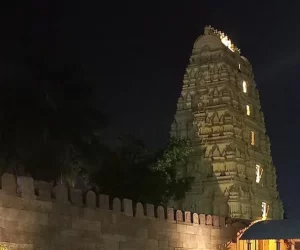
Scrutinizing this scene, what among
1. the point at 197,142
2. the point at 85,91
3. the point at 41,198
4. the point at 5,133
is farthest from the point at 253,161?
the point at 41,198

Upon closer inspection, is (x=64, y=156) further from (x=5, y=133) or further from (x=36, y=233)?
(x=36, y=233)

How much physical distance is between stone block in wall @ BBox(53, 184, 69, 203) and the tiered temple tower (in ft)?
105

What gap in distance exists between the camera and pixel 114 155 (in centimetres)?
3259

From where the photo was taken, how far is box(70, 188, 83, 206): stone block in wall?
50.5 ft

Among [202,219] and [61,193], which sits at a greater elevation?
[61,193]

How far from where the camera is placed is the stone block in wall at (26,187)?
14.0 m

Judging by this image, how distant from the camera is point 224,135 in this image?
4812 cm

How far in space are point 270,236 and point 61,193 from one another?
790cm

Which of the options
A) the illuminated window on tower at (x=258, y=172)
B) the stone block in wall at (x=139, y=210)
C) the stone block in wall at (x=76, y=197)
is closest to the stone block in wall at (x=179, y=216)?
the stone block in wall at (x=139, y=210)

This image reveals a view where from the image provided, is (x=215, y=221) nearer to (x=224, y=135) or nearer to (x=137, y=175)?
(x=137, y=175)

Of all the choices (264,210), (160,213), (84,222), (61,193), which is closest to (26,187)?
(61,193)

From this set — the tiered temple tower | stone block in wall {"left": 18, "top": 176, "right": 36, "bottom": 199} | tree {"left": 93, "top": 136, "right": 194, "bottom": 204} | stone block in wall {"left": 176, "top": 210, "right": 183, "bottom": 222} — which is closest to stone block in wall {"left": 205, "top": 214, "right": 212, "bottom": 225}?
stone block in wall {"left": 176, "top": 210, "right": 183, "bottom": 222}

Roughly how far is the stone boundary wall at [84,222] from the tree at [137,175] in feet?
36.7

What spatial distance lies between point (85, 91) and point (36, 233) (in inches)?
635
